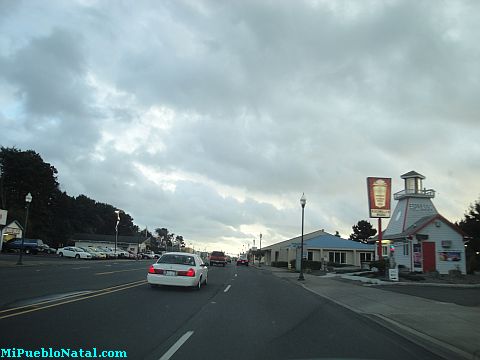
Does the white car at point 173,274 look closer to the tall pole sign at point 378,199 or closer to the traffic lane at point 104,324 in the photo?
the traffic lane at point 104,324

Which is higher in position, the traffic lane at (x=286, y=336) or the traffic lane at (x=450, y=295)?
the traffic lane at (x=450, y=295)

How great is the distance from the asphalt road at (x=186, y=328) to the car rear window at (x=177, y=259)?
2.74 m

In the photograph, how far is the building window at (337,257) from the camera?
64.2m

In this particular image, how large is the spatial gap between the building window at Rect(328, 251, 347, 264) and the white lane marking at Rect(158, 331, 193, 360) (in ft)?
190

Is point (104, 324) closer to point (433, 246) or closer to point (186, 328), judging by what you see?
point (186, 328)

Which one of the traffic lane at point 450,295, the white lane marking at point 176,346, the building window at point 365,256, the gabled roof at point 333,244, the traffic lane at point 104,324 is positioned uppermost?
the gabled roof at point 333,244

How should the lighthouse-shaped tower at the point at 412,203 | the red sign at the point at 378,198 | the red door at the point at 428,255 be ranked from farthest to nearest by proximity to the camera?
the lighthouse-shaped tower at the point at 412,203, the red door at the point at 428,255, the red sign at the point at 378,198

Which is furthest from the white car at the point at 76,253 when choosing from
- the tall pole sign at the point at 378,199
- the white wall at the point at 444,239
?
the white wall at the point at 444,239

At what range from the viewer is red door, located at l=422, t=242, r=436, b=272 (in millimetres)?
35375

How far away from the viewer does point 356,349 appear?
318 inches

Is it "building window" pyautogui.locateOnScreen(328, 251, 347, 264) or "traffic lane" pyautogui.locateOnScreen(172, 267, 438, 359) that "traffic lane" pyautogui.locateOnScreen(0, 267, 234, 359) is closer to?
"traffic lane" pyautogui.locateOnScreen(172, 267, 438, 359)

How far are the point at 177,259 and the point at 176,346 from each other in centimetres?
1025

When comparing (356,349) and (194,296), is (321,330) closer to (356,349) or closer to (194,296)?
(356,349)

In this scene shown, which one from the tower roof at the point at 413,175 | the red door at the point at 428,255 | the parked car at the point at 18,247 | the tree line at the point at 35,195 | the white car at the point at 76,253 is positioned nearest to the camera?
the red door at the point at 428,255
